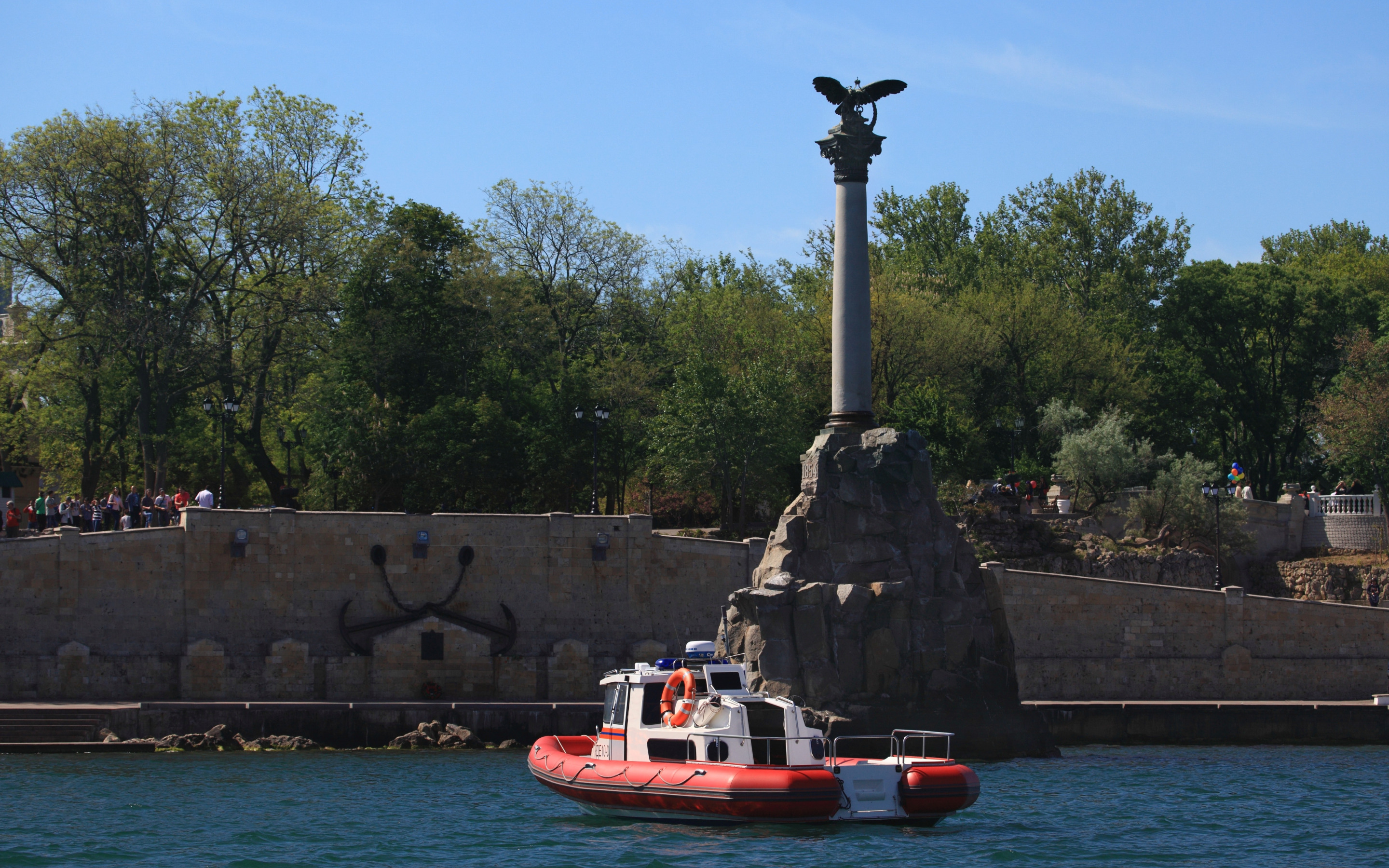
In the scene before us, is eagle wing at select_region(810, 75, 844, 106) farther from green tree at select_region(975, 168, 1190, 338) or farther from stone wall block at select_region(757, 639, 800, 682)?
green tree at select_region(975, 168, 1190, 338)

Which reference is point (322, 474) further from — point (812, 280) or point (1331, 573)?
point (1331, 573)

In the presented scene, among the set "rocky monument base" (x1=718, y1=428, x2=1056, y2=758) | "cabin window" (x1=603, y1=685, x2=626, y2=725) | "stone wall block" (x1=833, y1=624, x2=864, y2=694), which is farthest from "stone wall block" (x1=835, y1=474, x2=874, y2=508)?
"cabin window" (x1=603, y1=685, x2=626, y2=725)

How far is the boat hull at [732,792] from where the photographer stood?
23219mm

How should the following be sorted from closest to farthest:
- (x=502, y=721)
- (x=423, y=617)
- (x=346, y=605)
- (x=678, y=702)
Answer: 1. (x=678, y=702)
2. (x=502, y=721)
3. (x=346, y=605)
4. (x=423, y=617)

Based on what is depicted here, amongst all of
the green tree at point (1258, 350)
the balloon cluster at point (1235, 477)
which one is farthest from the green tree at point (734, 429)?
the green tree at point (1258, 350)

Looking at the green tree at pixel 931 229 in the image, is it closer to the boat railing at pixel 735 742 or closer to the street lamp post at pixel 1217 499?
the street lamp post at pixel 1217 499

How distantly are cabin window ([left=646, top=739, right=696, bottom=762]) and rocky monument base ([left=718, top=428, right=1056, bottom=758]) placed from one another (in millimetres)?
7815

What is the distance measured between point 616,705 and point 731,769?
3.18 meters

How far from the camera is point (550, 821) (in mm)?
25891

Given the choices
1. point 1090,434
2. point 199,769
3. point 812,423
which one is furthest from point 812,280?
point 199,769

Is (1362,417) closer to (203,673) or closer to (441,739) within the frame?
(441,739)

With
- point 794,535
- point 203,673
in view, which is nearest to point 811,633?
point 794,535

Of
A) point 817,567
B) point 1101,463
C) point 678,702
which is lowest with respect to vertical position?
point 678,702

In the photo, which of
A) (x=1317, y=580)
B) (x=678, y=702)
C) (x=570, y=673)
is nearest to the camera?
Result: (x=678, y=702)
